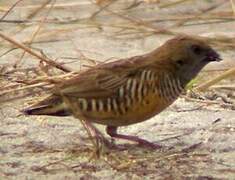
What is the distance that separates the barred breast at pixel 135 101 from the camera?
14.6 ft

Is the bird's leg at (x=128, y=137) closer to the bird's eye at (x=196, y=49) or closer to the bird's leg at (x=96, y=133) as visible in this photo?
the bird's leg at (x=96, y=133)

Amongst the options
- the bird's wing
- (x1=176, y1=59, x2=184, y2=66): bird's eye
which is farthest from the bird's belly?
(x1=176, y1=59, x2=184, y2=66): bird's eye

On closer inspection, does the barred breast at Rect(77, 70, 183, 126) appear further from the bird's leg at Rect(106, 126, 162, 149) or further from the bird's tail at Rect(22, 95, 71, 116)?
the bird's leg at Rect(106, 126, 162, 149)

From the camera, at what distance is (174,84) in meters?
4.54

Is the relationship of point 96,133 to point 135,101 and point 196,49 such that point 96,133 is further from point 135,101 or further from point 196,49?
point 196,49

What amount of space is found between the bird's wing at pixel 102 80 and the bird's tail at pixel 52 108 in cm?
5

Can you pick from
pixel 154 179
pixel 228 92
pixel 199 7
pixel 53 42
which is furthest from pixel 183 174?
A: pixel 199 7

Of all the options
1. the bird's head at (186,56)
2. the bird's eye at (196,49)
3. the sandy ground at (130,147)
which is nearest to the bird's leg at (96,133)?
the sandy ground at (130,147)

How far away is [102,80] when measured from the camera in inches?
181

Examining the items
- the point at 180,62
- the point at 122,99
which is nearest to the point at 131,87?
the point at 122,99

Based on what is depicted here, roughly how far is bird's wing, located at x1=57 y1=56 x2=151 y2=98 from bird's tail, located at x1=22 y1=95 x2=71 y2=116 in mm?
45

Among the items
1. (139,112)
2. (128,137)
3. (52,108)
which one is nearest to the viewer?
(139,112)

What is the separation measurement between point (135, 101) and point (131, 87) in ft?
0.26

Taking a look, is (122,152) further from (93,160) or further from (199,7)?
(199,7)
